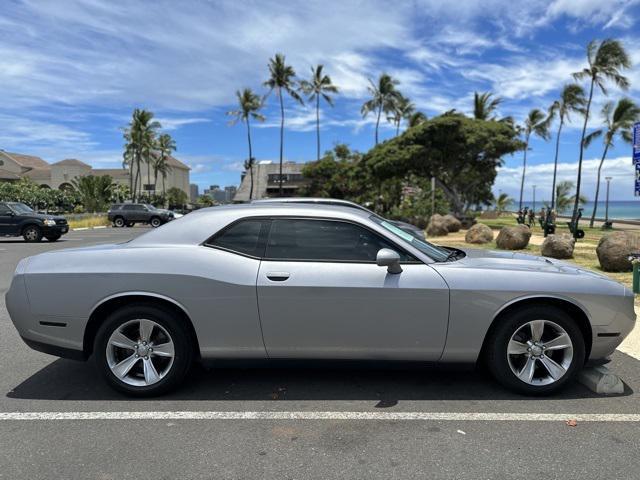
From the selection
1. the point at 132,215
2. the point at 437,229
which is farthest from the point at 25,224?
the point at 437,229

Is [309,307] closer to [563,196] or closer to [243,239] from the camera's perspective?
[243,239]

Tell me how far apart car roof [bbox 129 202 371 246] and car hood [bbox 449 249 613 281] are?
3.24 ft

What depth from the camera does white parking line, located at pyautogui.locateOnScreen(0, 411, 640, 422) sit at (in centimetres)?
348

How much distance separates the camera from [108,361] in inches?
150

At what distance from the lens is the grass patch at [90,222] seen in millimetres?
33094

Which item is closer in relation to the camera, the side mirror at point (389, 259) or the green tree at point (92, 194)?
the side mirror at point (389, 259)

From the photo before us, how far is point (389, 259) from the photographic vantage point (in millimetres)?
3602

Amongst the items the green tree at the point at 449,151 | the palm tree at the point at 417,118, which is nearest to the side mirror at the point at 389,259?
the green tree at the point at 449,151

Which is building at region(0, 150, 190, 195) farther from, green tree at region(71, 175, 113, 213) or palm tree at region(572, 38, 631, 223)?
palm tree at region(572, 38, 631, 223)

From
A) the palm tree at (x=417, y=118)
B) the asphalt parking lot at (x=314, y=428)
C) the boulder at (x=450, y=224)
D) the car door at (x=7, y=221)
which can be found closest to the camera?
the asphalt parking lot at (x=314, y=428)

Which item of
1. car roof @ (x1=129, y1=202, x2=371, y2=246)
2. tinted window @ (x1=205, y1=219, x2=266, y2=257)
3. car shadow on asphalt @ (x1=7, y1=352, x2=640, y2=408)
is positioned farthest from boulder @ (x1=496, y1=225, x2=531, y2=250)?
tinted window @ (x1=205, y1=219, x2=266, y2=257)

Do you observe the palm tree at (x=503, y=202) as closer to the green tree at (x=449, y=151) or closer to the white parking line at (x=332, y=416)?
the green tree at (x=449, y=151)

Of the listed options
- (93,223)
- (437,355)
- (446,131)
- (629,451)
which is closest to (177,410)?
(437,355)

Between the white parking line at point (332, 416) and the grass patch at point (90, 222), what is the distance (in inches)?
1270
